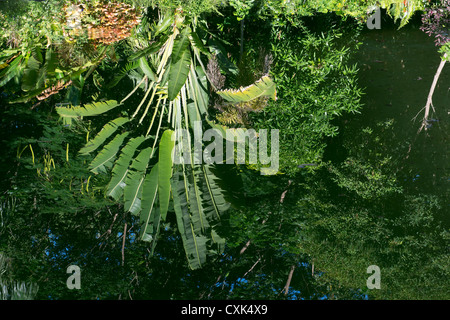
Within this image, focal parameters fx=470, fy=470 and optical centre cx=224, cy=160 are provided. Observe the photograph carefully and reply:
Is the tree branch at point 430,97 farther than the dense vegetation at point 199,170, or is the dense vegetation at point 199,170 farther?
the tree branch at point 430,97

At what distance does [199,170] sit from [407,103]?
2.23 metres

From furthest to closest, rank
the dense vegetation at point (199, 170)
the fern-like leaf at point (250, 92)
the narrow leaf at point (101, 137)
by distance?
1. the fern-like leaf at point (250, 92)
2. the narrow leaf at point (101, 137)
3. the dense vegetation at point (199, 170)

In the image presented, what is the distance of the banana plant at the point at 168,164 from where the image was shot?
2754mm

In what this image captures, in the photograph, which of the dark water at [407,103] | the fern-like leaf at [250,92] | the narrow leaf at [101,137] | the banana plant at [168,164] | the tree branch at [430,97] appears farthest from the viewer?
the tree branch at [430,97]

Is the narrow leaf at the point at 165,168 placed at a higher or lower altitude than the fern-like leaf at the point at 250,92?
lower

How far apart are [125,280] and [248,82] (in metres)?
2.19

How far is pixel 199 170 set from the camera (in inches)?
118

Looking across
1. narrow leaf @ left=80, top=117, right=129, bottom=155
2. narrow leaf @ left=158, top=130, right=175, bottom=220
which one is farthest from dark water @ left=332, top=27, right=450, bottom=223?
narrow leaf @ left=80, top=117, right=129, bottom=155

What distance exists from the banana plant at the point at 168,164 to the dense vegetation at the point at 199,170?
0.01m

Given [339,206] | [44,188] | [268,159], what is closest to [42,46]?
[44,188]

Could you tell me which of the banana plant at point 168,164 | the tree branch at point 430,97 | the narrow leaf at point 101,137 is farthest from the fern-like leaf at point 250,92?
the tree branch at point 430,97

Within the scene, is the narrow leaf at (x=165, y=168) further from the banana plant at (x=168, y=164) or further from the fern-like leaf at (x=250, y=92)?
the fern-like leaf at (x=250, y=92)

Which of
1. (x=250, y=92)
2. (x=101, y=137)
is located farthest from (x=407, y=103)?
(x=101, y=137)

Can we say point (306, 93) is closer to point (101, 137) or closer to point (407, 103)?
point (407, 103)
